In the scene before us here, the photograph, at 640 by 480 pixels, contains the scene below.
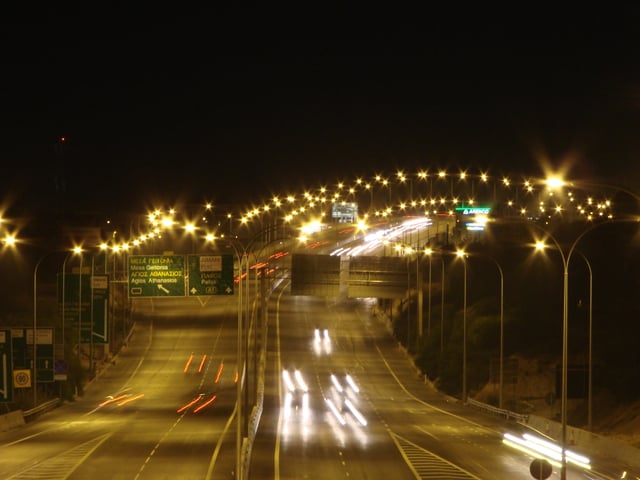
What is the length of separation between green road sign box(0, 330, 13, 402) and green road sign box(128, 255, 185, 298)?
562cm

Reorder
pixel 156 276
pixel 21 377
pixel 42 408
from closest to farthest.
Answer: pixel 156 276, pixel 21 377, pixel 42 408

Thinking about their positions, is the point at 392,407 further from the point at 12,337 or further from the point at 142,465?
the point at 142,465

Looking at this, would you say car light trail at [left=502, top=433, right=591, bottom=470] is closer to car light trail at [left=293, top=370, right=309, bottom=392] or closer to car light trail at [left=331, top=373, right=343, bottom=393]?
car light trail at [left=293, top=370, right=309, bottom=392]

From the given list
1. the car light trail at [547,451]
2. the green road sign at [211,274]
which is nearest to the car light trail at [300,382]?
the green road sign at [211,274]

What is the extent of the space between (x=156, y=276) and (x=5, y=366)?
296 inches

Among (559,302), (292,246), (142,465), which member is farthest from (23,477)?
(292,246)

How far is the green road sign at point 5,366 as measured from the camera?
47.8m

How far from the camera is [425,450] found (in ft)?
146

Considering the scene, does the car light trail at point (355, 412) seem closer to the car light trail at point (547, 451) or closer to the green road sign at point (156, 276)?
the green road sign at point (156, 276)

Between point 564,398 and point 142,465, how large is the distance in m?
15.0

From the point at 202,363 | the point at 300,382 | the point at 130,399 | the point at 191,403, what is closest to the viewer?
the point at 191,403

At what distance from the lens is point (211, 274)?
47344mm

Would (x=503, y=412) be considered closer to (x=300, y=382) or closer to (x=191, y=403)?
(x=191, y=403)

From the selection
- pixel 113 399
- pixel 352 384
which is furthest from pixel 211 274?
pixel 352 384
